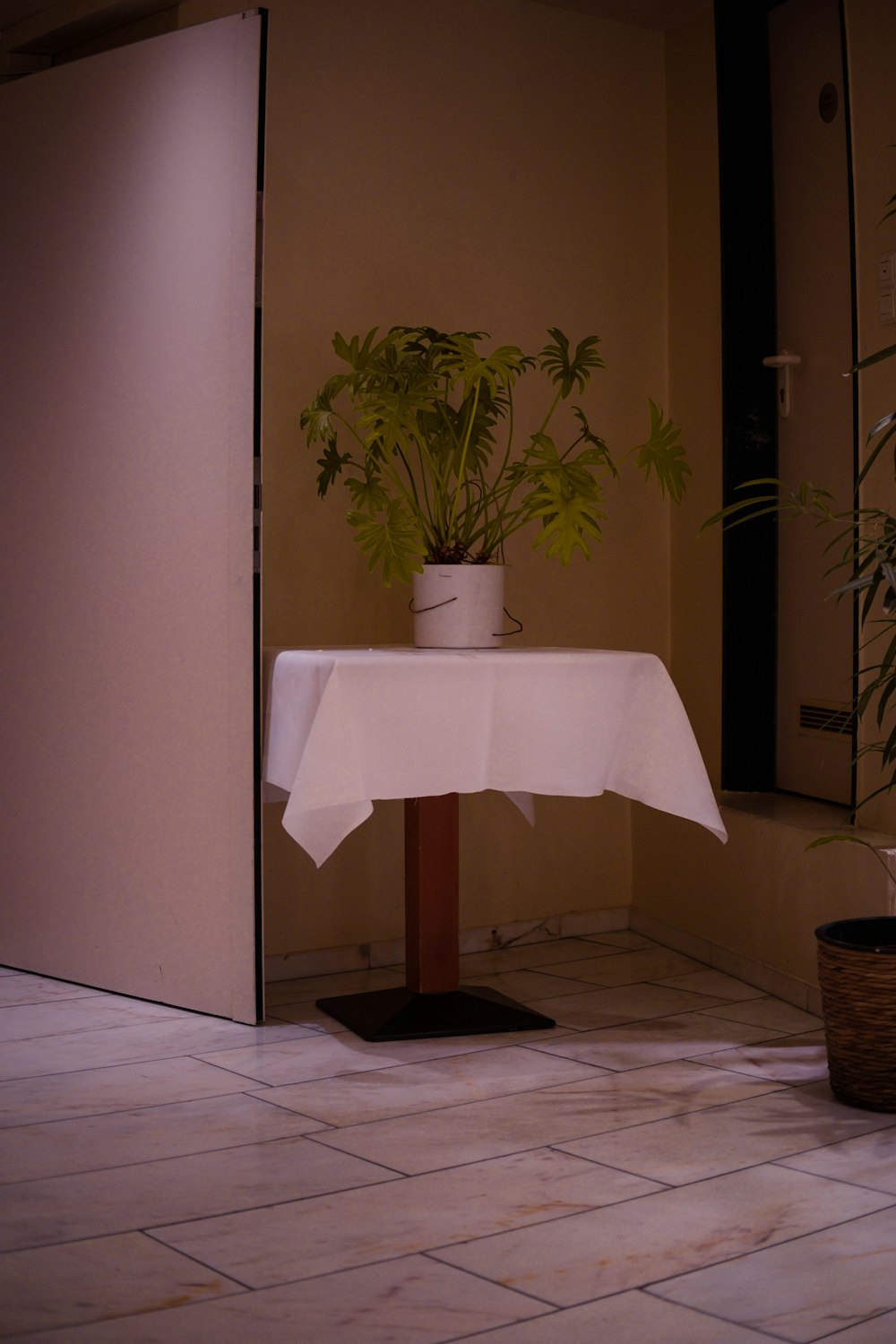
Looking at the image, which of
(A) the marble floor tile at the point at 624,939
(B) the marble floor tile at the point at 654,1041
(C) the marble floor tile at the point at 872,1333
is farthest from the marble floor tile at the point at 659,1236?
(A) the marble floor tile at the point at 624,939

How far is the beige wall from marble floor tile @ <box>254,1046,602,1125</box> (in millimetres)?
931

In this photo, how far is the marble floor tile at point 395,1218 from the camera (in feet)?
7.09

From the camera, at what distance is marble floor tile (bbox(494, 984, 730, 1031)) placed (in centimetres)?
353

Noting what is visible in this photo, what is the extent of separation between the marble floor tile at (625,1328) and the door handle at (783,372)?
2.75 m

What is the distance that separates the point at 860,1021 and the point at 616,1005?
90cm

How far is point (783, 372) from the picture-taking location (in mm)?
4203

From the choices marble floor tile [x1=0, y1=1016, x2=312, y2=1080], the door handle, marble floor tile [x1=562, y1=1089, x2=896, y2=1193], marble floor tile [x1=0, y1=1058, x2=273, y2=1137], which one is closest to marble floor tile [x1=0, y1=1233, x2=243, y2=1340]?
marble floor tile [x1=0, y1=1058, x2=273, y2=1137]

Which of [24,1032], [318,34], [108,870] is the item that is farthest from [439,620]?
[318,34]

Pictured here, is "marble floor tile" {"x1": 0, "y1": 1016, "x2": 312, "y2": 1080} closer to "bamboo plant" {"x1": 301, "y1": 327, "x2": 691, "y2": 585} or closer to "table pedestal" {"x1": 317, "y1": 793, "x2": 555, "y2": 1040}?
"table pedestal" {"x1": 317, "y1": 793, "x2": 555, "y2": 1040}

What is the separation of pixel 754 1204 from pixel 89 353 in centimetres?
A: 246

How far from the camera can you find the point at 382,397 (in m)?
3.27

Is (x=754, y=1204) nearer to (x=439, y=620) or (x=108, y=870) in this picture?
(x=439, y=620)

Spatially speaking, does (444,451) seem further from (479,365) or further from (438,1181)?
(438,1181)

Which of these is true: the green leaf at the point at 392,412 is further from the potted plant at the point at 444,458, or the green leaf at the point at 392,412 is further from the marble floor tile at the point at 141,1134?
the marble floor tile at the point at 141,1134
